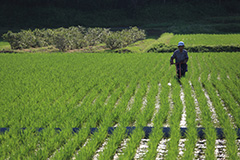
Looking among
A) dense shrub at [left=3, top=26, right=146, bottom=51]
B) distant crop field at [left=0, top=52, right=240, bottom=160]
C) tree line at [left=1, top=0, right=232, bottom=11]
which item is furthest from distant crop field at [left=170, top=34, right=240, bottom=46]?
tree line at [left=1, top=0, right=232, bottom=11]

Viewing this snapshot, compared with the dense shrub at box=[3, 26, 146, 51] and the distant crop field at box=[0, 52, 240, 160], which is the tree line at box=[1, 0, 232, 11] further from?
the distant crop field at box=[0, 52, 240, 160]

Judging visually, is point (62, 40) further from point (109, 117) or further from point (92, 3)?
point (92, 3)

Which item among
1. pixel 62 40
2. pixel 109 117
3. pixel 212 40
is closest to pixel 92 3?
pixel 62 40

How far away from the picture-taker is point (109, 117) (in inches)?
216

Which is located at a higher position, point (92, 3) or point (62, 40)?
point (92, 3)

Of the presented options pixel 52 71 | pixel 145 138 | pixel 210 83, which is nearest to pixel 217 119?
pixel 145 138

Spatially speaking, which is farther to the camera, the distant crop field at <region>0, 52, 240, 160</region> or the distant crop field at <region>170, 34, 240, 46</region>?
the distant crop field at <region>170, 34, 240, 46</region>

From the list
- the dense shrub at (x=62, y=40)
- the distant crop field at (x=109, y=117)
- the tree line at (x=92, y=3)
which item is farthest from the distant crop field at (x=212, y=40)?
the tree line at (x=92, y=3)

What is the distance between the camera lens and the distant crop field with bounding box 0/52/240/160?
13.6 feet

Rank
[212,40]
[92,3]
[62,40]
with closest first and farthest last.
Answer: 1. [62,40]
2. [212,40]
3. [92,3]

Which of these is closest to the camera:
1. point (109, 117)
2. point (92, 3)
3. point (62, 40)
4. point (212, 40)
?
point (109, 117)

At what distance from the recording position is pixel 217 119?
5.59 m

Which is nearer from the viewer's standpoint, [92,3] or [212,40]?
[212,40]

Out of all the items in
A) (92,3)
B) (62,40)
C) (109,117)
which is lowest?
(62,40)
